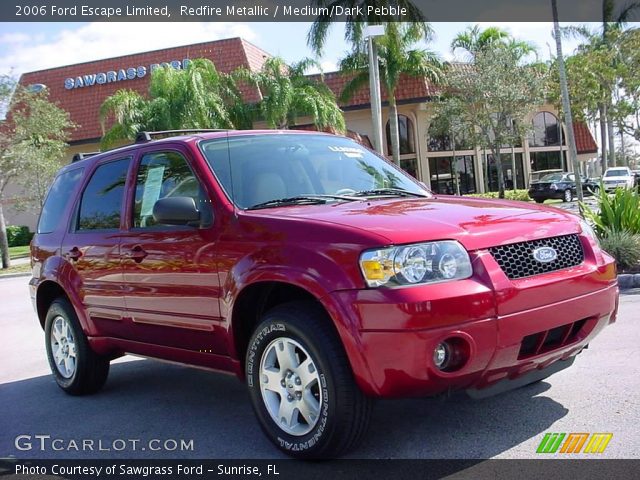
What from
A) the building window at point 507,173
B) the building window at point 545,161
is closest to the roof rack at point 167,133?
the building window at point 507,173

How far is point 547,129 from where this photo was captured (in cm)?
4747

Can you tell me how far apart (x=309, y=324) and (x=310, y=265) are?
0.31m

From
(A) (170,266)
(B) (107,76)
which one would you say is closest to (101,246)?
(A) (170,266)

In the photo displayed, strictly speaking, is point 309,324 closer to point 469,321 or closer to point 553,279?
point 469,321

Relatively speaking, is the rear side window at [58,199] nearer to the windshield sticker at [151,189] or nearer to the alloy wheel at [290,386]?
the windshield sticker at [151,189]

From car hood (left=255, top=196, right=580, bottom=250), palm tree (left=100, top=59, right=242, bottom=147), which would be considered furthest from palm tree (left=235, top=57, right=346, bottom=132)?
car hood (left=255, top=196, right=580, bottom=250)

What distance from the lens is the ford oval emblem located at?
371 centimetres

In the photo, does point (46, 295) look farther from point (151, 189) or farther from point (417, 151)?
point (417, 151)

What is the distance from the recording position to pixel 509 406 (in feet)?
14.8

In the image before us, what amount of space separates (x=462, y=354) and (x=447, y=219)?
2.47 ft

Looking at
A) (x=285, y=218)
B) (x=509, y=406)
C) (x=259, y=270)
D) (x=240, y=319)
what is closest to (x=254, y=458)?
(x=240, y=319)

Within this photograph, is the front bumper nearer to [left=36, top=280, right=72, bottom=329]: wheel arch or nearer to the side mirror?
the side mirror

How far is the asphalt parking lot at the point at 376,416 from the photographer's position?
3984 millimetres

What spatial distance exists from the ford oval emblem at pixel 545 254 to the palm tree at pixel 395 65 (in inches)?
932
